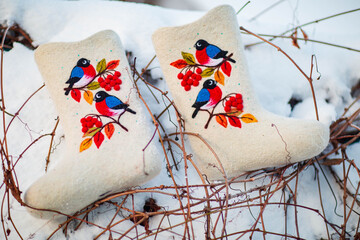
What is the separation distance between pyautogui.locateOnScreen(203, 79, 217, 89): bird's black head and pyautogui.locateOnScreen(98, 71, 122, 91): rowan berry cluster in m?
0.27

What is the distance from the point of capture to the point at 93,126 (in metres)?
0.84

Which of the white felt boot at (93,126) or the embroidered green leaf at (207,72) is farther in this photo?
the embroidered green leaf at (207,72)

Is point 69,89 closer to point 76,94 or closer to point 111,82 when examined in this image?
point 76,94

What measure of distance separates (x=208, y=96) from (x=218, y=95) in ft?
0.11

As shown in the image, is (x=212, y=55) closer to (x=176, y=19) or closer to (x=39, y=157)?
(x=176, y=19)

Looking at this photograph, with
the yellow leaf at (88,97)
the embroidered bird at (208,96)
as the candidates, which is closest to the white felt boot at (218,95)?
the embroidered bird at (208,96)

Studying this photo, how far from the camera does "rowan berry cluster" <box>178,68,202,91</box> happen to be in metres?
0.88

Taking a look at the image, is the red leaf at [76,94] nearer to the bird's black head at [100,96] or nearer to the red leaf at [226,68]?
the bird's black head at [100,96]

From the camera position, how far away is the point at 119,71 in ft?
2.86

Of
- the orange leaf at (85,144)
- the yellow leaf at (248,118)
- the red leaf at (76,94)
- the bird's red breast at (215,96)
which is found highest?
the bird's red breast at (215,96)

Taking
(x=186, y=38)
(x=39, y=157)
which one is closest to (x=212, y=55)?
(x=186, y=38)

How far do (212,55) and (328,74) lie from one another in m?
0.50

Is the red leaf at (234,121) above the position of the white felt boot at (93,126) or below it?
above

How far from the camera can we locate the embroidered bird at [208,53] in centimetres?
88
